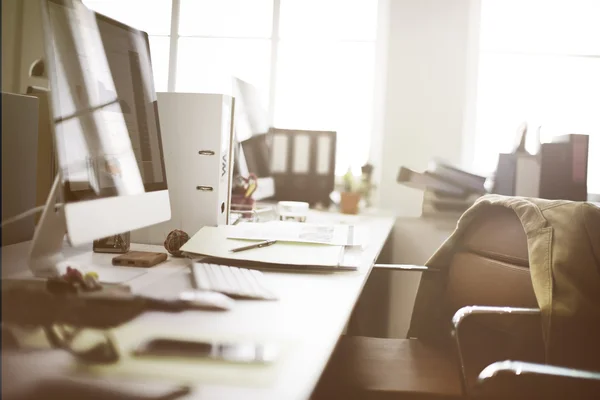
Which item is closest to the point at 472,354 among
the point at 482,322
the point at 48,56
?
the point at 482,322

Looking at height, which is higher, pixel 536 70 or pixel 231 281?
pixel 536 70

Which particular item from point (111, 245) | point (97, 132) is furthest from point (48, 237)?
point (111, 245)

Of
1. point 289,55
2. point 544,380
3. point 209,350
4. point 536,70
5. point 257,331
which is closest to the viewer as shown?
point 209,350

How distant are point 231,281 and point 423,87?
2423 mm

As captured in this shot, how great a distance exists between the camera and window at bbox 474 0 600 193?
135 inches

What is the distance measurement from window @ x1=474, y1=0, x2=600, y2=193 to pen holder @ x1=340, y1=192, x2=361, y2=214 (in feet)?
3.15

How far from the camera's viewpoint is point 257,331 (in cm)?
85

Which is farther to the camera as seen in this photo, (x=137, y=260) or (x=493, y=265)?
(x=493, y=265)

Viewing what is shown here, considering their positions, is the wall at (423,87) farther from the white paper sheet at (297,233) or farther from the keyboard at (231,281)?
the keyboard at (231,281)

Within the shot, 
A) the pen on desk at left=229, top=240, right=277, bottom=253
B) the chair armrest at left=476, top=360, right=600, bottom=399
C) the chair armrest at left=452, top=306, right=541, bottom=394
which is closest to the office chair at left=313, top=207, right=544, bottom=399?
the chair armrest at left=452, top=306, right=541, bottom=394

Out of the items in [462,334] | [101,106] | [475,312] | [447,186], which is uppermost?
[101,106]

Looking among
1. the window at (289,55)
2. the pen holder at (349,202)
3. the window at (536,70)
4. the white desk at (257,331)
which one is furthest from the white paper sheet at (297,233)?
the window at (536,70)

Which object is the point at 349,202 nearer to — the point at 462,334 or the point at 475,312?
the point at 462,334

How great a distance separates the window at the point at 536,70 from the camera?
11.3ft
